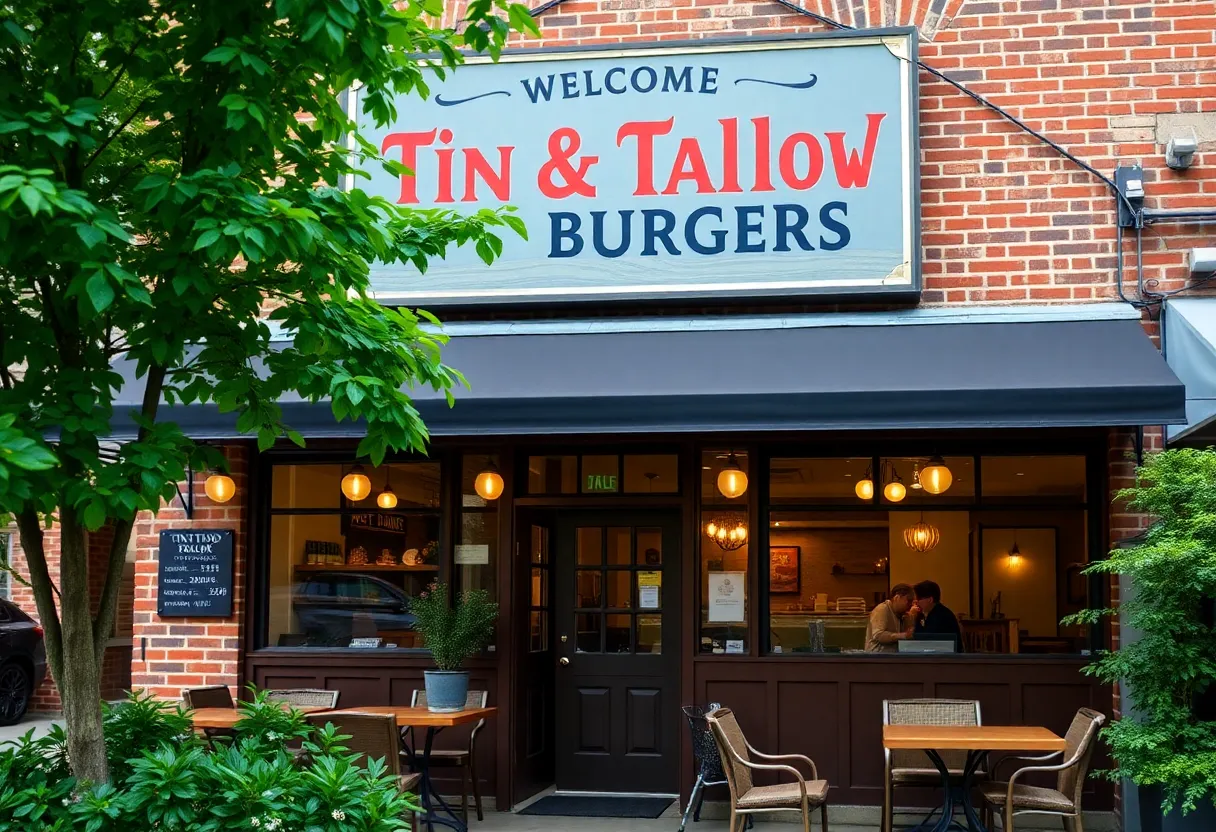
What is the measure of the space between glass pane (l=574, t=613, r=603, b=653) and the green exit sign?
0.97 m

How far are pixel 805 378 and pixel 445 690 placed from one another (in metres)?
3.16

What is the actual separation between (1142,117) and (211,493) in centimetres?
713

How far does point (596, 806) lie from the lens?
9.51m

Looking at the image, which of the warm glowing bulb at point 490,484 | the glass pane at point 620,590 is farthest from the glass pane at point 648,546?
the warm glowing bulb at point 490,484

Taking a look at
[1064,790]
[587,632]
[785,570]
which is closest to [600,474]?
[587,632]

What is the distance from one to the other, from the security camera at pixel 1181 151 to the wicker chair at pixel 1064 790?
12.2ft

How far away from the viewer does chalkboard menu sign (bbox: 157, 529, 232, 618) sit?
9695 millimetres

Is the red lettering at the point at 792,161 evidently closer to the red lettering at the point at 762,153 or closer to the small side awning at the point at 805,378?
the red lettering at the point at 762,153

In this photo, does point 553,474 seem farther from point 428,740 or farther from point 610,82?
point 610,82

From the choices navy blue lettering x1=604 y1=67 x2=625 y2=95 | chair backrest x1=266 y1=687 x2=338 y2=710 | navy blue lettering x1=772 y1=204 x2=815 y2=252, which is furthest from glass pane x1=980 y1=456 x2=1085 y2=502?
chair backrest x1=266 y1=687 x2=338 y2=710

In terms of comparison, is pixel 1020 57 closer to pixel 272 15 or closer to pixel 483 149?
pixel 483 149

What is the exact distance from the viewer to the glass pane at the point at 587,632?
392 inches

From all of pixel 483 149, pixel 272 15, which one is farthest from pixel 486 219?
pixel 483 149

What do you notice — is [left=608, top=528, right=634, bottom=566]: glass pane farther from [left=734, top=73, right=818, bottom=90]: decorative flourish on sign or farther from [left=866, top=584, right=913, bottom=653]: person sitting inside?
[left=734, top=73, right=818, bottom=90]: decorative flourish on sign
